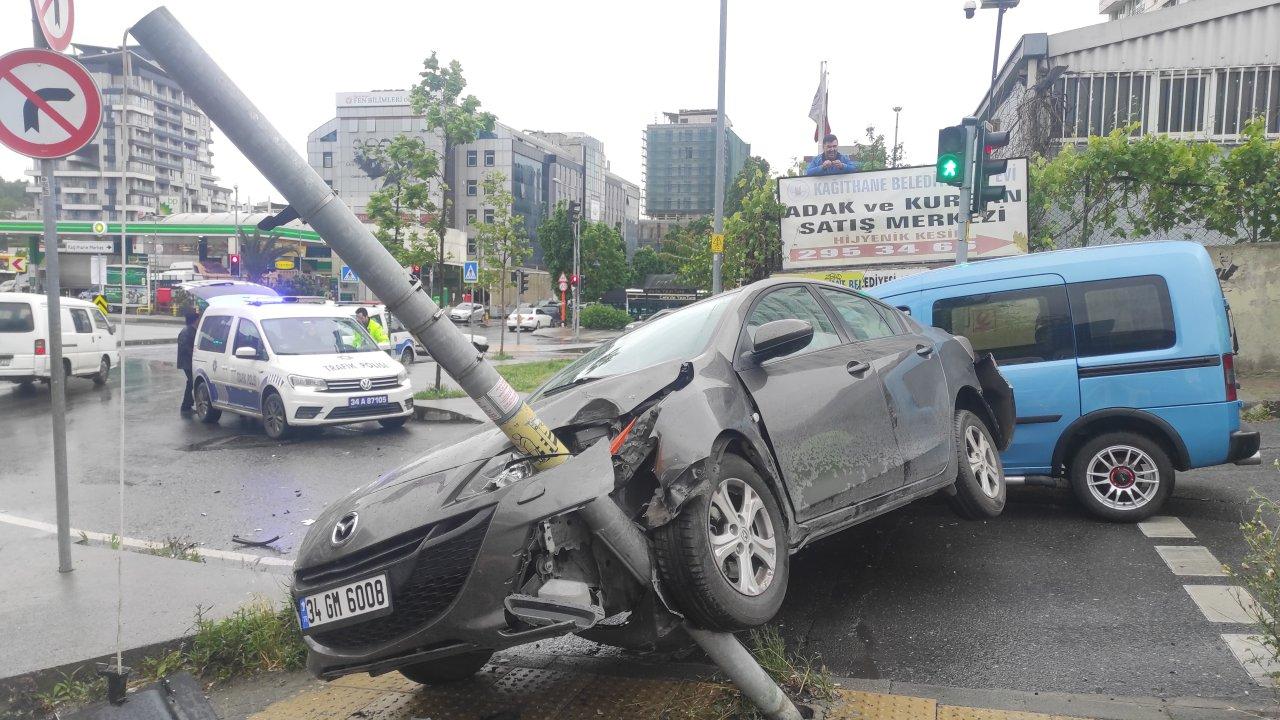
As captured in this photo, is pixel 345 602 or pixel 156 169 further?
pixel 156 169

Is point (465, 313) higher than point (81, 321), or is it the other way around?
point (81, 321)

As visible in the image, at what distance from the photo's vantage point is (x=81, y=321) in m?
18.4

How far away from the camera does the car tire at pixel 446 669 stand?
13.0ft

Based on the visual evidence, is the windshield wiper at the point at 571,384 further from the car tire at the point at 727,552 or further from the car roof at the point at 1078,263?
the car roof at the point at 1078,263

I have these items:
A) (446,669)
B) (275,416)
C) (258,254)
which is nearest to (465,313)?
(258,254)

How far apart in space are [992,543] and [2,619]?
570 centimetres

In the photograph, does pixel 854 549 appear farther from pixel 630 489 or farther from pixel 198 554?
pixel 198 554

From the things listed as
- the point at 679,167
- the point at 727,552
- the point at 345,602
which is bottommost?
the point at 345,602

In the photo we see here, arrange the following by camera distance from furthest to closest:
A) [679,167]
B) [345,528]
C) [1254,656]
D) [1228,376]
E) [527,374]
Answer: [679,167], [527,374], [1228,376], [1254,656], [345,528]

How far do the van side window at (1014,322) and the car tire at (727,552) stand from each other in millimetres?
3590

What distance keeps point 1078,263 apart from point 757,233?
9.27m

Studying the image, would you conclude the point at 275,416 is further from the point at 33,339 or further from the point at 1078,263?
the point at 1078,263

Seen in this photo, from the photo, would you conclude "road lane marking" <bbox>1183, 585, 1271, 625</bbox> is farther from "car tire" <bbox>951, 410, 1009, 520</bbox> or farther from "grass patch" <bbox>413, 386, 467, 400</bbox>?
"grass patch" <bbox>413, 386, 467, 400</bbox>

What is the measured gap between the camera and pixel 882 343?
522 centimetres
